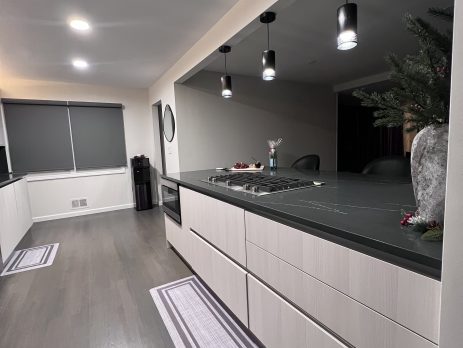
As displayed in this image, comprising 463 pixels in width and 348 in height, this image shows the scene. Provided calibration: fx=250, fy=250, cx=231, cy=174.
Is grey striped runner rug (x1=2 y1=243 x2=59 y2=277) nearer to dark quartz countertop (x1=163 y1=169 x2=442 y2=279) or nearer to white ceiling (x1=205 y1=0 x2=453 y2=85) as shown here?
dark quartz countertop (x1=163 y1=169 x2=442 y2=279)

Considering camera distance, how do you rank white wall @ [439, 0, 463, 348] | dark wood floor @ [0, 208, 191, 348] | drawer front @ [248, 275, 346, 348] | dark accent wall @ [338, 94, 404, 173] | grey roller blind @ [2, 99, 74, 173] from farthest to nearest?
dark accent wall @ [338, 94, 404, 173]
grey roller blind @ [2, 99, 74, 173]
dark wood floor @ [0, 208, 191, 348]
drawer front @ [248, 275, 346, 348]
white wall @ [439, 0, 463, 348]

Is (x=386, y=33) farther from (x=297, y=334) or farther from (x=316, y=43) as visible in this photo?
(x=297, y=334)

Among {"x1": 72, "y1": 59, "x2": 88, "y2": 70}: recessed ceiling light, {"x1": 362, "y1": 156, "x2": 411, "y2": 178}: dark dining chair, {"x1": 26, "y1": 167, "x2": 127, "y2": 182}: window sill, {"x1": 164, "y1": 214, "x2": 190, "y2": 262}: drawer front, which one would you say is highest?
{"x1": 72, "y1": 59, "x2": 88, "y2": 70}: recessed ceiling light

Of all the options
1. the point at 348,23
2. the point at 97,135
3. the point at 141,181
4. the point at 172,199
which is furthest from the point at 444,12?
the point at 97,135

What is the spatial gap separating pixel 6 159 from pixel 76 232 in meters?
1.70

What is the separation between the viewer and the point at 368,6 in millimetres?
2316

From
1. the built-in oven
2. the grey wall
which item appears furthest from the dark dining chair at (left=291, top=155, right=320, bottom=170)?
the built-in oven

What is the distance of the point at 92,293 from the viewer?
81.4 inches

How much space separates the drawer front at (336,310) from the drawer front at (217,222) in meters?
0.21

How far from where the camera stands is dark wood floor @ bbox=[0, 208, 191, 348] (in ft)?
5.21

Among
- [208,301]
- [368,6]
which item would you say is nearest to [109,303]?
[208,301]

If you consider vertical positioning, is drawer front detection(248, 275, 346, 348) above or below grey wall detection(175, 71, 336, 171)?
below

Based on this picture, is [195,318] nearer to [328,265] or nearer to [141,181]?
[328,265]

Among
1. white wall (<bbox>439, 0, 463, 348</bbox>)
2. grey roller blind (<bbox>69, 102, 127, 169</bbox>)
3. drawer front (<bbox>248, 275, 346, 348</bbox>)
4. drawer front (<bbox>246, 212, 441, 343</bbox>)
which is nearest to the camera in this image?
white wall (<bbox>439, 0, 463, 348</bbox>)
